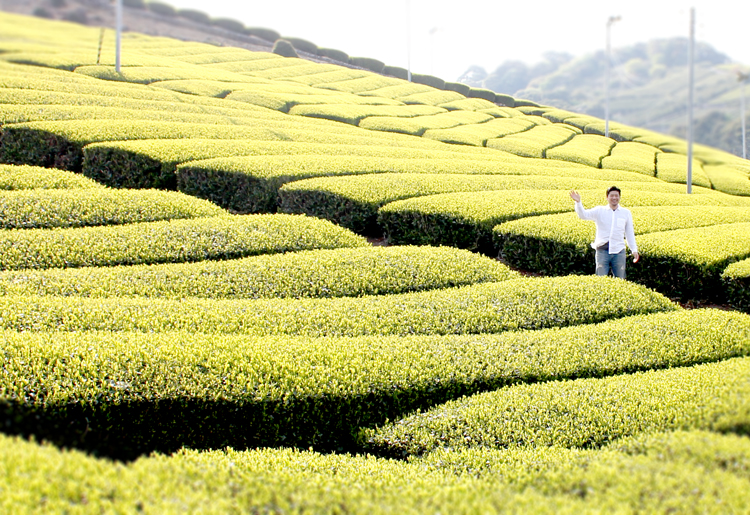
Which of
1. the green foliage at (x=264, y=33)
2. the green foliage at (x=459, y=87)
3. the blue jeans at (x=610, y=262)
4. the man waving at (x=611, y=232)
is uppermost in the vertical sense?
the green foliage at (x=264, y=33)

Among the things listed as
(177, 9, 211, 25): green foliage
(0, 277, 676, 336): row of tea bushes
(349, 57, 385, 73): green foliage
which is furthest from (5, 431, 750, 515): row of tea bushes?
(349, 57, 385, 73): green foliage

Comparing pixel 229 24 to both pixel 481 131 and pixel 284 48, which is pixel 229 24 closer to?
pixel 284 48

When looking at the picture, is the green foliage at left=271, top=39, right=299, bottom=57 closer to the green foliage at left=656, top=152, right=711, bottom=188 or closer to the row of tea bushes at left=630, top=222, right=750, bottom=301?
the green foliage at left=656, top=152, right=711, bottom=188

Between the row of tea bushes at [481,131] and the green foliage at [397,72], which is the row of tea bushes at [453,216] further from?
the green foliage at [397,72]

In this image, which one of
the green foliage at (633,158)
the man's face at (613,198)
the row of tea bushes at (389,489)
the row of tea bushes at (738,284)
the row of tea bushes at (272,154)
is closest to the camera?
the row of tea bushes at (389,489)

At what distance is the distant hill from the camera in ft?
25.3

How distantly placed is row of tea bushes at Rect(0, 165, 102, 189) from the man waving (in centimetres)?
935

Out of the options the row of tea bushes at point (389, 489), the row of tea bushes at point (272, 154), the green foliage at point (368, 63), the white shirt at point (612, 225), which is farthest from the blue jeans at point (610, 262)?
the green foliage at point (368, 63)

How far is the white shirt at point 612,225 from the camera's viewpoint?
26.8ft

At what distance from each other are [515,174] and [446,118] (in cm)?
852

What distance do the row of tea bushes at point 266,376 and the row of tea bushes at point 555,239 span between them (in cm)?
386

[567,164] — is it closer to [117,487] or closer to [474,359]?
[474,359]

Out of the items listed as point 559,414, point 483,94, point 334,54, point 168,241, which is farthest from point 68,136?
point 334,54

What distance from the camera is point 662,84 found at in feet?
29.3
